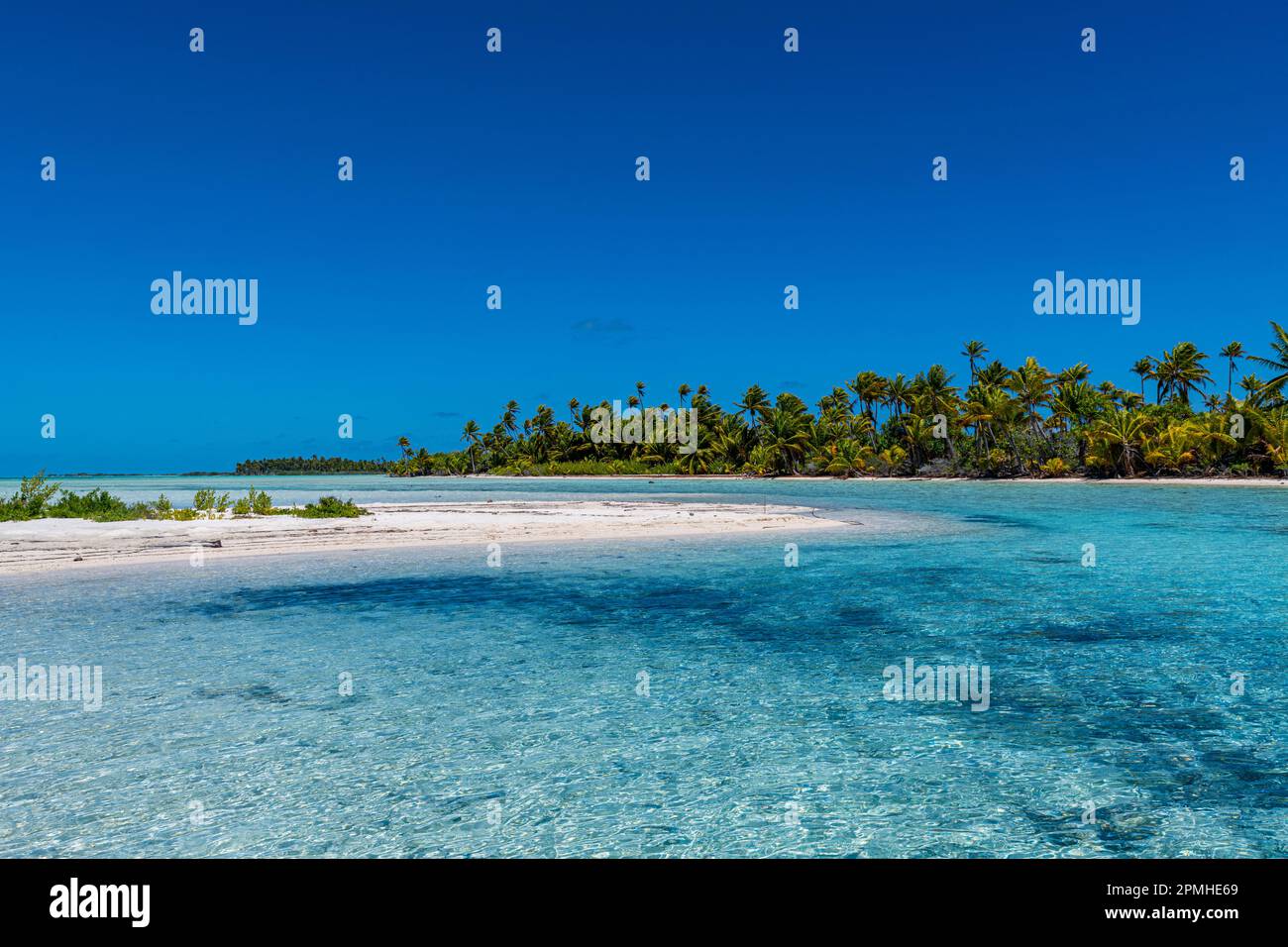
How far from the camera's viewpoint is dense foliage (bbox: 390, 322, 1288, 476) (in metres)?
74.6

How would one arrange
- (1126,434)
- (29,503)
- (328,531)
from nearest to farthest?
1. (328,531)
2. (29,503)
3. (1126,434)

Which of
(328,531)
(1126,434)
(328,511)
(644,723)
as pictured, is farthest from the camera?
(1126,434)

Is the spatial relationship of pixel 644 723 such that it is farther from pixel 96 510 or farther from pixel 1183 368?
pixel 1183 368

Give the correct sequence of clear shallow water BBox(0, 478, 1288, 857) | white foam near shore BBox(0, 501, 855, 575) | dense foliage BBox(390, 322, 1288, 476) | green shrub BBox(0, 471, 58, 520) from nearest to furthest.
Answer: clear shallow water BBox(0, 478, 1288, 857) < white foam near shore BBox(0, 501, 855, 575) < green shrub BBox(0, 471, 58, 520) < dense foliage BBox(390, 322, 1288, 476)

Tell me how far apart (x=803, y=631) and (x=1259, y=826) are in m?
6.85

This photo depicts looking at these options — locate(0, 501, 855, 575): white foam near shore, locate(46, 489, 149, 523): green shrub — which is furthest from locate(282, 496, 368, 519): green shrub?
locate(46, 489, 149, 523): green shrub

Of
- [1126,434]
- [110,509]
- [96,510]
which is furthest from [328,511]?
[1126,434]

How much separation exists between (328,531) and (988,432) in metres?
86.5

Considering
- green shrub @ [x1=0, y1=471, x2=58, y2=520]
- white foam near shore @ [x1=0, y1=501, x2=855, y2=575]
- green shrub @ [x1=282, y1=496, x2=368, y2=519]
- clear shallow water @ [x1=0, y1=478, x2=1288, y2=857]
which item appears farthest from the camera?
green shrub @ [x1=282, y1=496, x2=368, y2=519]

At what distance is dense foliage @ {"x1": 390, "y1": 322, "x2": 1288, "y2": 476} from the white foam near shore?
5676 cm

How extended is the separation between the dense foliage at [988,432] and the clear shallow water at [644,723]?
6725 cm

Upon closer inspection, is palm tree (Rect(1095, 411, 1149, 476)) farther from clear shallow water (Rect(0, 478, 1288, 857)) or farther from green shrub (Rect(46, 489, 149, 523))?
green shrub (Rect(46, 489, 149, 523))

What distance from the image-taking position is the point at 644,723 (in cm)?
768

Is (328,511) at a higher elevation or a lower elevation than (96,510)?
lower
